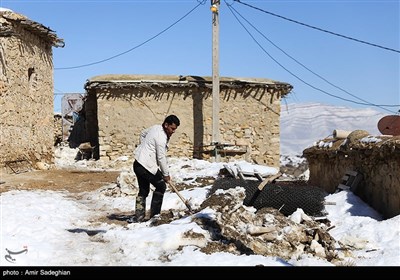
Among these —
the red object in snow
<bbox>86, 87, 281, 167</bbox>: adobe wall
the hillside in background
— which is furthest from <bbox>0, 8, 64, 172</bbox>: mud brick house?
the hillside in background

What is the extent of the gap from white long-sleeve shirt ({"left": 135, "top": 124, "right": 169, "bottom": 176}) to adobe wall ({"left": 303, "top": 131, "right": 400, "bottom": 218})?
3.25 m

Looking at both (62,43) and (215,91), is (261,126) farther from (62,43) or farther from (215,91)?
(62,43)

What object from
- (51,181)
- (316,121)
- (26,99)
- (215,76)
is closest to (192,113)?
(215,76)

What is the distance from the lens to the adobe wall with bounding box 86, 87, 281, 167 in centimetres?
1752

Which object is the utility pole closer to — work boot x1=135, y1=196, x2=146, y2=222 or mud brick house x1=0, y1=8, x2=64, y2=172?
mud brick house x1=0, y1=8, x2=64, y2=172

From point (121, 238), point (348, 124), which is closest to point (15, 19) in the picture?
point (121, 238)

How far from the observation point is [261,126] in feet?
59.5

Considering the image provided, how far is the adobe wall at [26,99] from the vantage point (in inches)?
500

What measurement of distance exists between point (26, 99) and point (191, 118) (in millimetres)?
6184

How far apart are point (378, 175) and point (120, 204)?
4.63 m

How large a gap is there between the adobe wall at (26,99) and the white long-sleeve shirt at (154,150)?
748 centimetres

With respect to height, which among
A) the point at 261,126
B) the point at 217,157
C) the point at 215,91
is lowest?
the point at 217,157

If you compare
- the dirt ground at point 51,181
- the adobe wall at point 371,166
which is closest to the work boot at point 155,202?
the adobe wall at point 371,166

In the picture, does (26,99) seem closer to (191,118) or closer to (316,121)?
(191,118)
